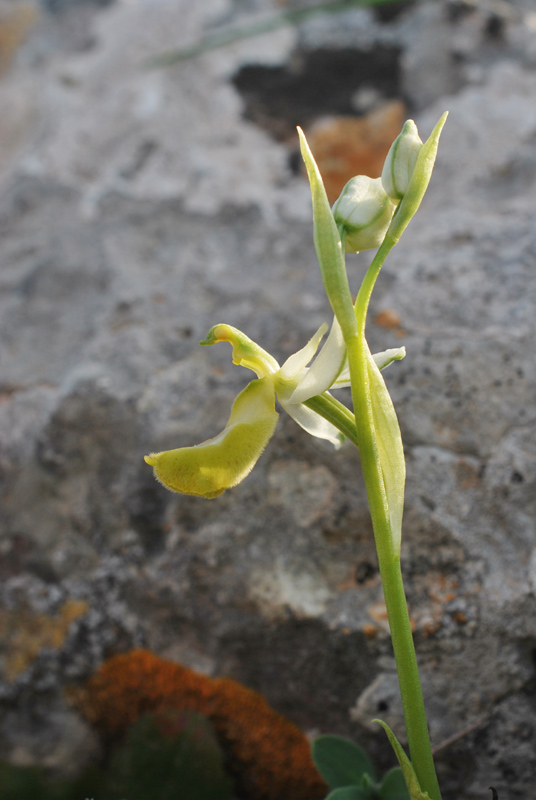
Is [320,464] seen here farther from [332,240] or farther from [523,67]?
[523,67]

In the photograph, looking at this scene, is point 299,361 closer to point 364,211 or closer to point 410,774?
point 364,211

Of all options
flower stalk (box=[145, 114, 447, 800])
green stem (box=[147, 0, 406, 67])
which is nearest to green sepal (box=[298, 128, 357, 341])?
flower stalk (box=[145, 114, 447, 800])

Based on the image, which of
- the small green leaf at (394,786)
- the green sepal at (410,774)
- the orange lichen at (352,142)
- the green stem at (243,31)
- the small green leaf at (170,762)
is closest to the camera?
the green sepal at (410,774)

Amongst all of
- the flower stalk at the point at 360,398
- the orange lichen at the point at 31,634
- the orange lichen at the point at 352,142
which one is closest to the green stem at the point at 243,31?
the orange lichen at the point at 352,142

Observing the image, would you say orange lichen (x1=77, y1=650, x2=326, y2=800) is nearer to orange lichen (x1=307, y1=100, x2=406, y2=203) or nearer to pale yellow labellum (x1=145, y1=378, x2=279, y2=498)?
pale yellow labellum (x1=145, y1=378, x2=279, y2=498)

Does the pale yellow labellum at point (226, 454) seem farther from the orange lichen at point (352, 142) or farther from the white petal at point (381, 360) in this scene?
the orange lichen at point (352, 142)

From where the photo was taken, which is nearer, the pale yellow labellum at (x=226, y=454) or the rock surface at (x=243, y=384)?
the pale yellow labellum at (x=226, y=454)

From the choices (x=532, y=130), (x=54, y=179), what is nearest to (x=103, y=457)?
(x=54, y=179)
